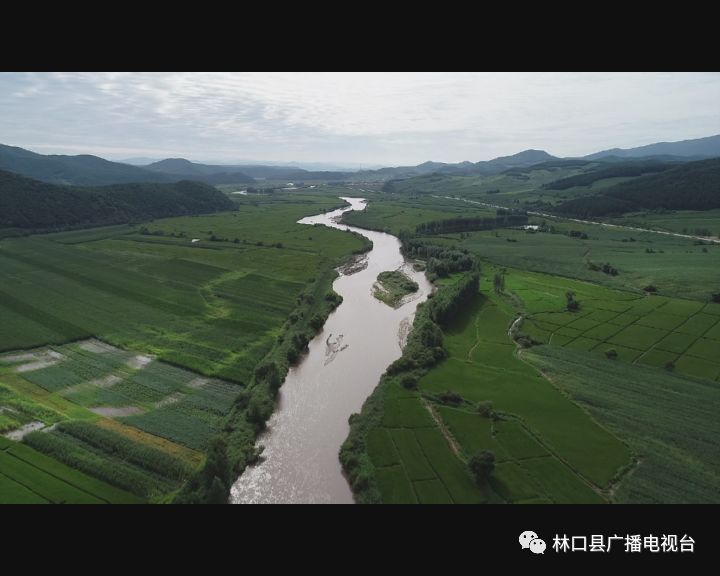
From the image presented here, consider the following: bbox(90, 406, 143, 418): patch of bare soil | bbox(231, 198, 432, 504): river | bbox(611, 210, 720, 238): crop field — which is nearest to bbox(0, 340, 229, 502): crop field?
bbox(90, 406, 143, 418): patch of bare soil

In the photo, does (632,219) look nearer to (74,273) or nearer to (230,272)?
(230,272)

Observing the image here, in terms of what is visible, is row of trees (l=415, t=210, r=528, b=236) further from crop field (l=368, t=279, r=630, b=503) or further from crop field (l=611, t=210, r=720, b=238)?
crop field (l=368, t=279, r=630, b=503)

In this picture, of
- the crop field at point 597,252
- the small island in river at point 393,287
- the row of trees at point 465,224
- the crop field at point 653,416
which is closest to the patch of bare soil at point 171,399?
the crop field at point 653,416

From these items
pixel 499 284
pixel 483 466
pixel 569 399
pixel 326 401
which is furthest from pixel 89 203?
pixel 483 466

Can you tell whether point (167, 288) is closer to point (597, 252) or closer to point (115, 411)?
point (115, 411)

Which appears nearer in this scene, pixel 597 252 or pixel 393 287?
pixel 393 287

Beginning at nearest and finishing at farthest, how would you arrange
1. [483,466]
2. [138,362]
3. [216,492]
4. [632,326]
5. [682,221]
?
[216,492] < [483,466] < [138,362] < [632,326] < [682,221]

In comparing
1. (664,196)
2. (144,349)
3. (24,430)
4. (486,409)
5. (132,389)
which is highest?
(664,196)
